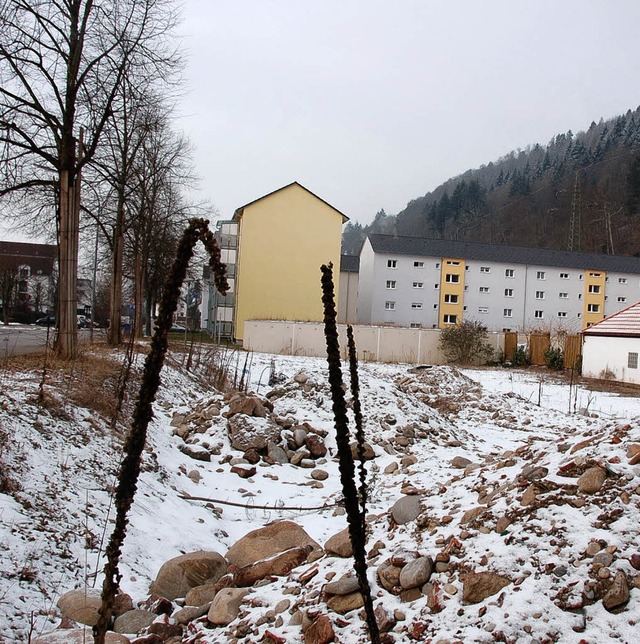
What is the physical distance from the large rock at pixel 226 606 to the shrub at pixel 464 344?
2760 centimetres

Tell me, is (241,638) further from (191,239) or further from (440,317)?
(440,317)

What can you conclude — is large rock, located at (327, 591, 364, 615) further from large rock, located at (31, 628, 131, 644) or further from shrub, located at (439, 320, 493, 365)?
shrub, located at (439, 320, 493, 365)

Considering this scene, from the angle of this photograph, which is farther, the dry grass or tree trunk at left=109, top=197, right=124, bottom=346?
tree trunk at left=109, top=197, right=124, bottom=346

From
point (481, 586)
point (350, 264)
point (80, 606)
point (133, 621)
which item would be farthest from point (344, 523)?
point (350, 264)

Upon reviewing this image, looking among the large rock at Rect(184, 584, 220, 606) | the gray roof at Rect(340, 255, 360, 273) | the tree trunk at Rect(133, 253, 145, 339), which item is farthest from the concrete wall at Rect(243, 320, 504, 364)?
the large rock at Rect(184, 584, 220, 606)

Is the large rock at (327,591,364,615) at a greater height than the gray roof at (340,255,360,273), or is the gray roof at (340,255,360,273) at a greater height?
the gray roof at (340,255,360,273)

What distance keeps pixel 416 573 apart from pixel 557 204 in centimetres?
9417

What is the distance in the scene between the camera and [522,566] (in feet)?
11.2

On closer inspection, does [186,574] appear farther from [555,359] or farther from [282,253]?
[282,253]

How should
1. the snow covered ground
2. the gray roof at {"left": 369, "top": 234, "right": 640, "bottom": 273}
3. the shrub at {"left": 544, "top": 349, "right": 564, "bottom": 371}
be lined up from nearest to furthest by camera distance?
the snow covered ground → the shrub at {"left": 544, "top": 349, "right": 564, "bottom": 371} → the gray roof at {"left": 369, "top": 234, "right": 640, "bottom": 273}

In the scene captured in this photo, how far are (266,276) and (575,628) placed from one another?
113 feet

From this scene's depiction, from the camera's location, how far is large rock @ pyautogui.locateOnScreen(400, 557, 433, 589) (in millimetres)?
3584

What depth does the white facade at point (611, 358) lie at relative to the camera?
22.5m

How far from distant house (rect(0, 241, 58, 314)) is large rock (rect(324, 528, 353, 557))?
4382 cm
